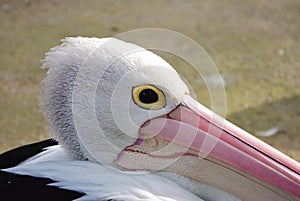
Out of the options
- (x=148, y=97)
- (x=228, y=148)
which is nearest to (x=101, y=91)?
(x=148, y=97)

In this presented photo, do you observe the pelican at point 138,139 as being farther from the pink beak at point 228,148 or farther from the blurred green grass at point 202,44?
the blurred green grass at point 202,44

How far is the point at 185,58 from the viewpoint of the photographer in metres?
5.26

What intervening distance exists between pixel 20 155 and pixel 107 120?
45cm

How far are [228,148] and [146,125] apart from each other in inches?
11.5

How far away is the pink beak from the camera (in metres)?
2.04

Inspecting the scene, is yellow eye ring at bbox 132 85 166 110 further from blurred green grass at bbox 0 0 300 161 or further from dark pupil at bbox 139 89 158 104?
blurred green grass at bbox 0 0 300 161

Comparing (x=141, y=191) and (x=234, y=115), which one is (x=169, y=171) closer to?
(x=141, y=191)

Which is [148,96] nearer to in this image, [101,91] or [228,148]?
[101,91]

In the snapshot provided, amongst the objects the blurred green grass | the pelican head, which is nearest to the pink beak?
the pelican head

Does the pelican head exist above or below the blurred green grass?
below

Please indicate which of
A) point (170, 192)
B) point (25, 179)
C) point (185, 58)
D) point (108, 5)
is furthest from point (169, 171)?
point (108, 5)

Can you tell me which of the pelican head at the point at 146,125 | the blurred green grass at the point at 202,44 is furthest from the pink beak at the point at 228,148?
the blurred green grass at the point at 202,44

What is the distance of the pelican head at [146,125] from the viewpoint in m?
2.05

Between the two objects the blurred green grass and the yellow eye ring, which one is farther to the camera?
the blurred green grass
